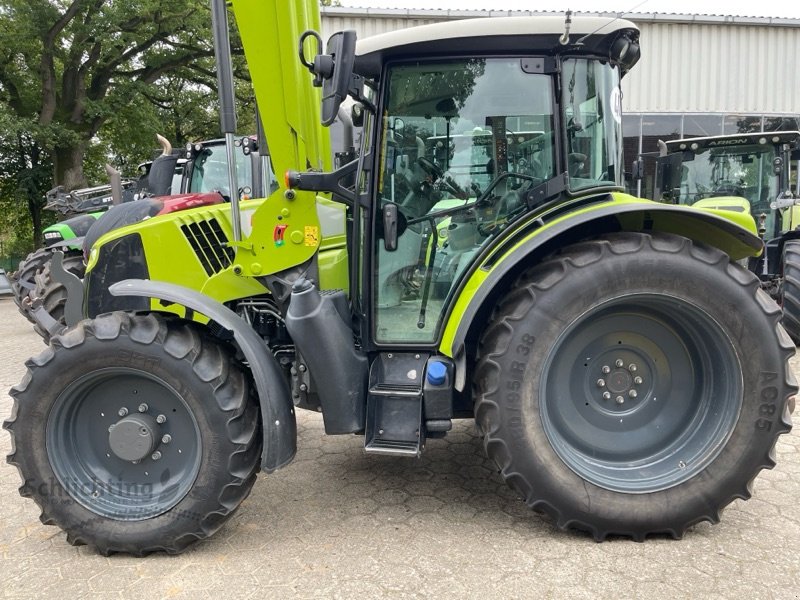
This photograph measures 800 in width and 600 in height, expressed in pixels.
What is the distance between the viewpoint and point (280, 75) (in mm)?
2723

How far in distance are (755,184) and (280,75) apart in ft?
22.3

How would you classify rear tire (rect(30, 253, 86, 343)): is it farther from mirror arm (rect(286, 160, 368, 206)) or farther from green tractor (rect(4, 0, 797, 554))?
mirror arm (rect(286, 160, 368, 206))

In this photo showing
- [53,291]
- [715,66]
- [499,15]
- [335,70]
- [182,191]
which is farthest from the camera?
[715,66]

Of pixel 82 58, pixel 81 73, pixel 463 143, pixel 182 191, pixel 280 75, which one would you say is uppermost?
pixel 82 58

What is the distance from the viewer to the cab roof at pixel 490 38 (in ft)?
8.29

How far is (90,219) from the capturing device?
818 cm

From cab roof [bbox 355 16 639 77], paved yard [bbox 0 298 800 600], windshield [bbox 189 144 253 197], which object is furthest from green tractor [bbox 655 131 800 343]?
windshield [bbox 189 144 253 197]

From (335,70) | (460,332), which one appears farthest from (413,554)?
(335,70)

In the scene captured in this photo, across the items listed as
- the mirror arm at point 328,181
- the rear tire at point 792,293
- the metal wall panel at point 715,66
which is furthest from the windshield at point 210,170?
the metal wall panel at point 715,66

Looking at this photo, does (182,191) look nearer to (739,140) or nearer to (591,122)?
(591,122)

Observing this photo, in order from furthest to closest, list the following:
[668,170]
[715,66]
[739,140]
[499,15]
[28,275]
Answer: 1. [715,66]
2. [499,15]
3. [28,275]
4. [739,140]
5. [668,170]

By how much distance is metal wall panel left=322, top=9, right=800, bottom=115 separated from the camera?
12.3 m

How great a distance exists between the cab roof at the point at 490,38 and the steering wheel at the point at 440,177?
1.40 feet

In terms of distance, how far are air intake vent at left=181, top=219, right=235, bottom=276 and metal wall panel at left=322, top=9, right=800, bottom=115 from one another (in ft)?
36.0
